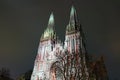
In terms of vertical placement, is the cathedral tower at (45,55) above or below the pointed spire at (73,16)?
below

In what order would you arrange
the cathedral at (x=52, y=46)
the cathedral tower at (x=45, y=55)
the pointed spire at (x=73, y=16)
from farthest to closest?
the pointed spire at (x=73, y=16)
the cathedral tower at (x=45, y=55)
the cathedral at (x=52, y=46)

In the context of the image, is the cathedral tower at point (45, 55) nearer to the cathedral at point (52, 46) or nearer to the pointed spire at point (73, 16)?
the cathedral at point (52, 46)

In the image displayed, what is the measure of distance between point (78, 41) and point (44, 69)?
12926 millimetres

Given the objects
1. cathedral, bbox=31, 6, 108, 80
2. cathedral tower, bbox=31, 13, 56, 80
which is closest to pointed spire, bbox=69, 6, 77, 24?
cathedral, bbox=31, 6, 108, 80

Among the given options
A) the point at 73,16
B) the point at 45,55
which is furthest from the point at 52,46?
the point at 73,16

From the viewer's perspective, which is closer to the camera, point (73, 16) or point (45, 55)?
point (45, 55)

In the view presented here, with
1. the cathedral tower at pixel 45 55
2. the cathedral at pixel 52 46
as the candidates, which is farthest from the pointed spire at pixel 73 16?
the cathedral tower at pixel 45 55

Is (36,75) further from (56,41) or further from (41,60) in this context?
(56,41)

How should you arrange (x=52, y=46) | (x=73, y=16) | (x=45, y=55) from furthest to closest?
1. (x=73, y=16)
2. (x=52, y=46)
3. (x=45, y=55)

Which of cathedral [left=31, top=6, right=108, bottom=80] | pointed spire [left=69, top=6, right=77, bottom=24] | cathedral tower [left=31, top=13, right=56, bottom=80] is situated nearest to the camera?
cathedral [left=31, top=6, right=108, bottom=80]

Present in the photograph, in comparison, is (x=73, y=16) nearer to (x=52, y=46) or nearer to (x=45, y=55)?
(x=52, y=46)

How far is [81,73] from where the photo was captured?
2202 centimetres

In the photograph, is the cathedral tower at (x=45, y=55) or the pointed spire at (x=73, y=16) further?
the pointed spire at (x=73, y=16)

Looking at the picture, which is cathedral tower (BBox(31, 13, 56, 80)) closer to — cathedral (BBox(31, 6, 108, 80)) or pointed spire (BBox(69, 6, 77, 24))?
cathedral (BBox(31, 6, 108, 80))
